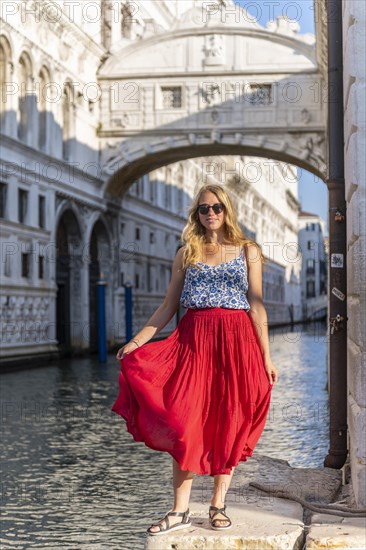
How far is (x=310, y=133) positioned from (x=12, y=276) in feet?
27.9

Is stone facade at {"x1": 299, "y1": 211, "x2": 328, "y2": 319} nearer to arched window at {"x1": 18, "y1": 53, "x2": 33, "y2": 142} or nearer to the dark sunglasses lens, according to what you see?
arched window at {"x1": 18, "y1": 53, "x2": 33, "y2": 142}

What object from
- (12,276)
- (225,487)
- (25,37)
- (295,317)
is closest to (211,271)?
(225,487)

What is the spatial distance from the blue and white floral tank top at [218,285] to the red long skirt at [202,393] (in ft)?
0.15

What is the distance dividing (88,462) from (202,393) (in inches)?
129

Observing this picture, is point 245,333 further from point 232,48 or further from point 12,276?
point 232,48

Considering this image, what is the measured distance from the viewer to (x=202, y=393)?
3.97m

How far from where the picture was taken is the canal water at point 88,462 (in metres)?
4.88

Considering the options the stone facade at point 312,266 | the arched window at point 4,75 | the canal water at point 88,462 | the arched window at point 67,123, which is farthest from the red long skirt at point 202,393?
the stone facade at point 312,266

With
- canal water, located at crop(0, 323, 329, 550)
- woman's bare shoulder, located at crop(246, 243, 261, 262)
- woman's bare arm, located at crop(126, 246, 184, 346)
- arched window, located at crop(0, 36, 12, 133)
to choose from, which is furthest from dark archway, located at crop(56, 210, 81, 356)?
woman's bare shoulder, located at crop(246, 243, 261, 262)

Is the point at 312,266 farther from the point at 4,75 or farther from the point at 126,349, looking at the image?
the point at 126,349

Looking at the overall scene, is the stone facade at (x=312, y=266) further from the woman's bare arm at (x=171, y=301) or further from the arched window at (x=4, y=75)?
the woman's bare arm at (x=171, y=301)

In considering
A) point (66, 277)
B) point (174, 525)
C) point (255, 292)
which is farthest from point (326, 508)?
point (66, 277)

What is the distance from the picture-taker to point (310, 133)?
23250 millimetres

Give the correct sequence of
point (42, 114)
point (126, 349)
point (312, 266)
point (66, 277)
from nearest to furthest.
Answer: point (126, 349) < point (42, 114) < point (66, 277) < point (312, 266)
